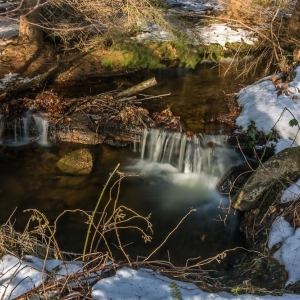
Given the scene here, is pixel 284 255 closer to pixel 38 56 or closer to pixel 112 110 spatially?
pixel 112 110

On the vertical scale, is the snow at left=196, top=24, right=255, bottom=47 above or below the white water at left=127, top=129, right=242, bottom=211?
above

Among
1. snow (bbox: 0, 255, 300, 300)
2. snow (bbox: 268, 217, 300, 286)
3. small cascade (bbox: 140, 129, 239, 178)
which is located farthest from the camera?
small cascade (bbox: 140, 129, 239, 178)

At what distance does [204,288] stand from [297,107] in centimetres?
652

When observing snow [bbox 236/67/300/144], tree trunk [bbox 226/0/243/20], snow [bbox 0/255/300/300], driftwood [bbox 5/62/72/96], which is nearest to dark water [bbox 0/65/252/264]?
snow [bbox 236/67/300/144]

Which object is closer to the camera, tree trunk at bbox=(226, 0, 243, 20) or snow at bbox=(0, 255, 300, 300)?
snow at bbox=(0, 255, 300, 300)

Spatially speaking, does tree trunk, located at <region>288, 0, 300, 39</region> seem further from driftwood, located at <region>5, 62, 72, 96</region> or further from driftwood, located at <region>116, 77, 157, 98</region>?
driftwood, located at <region>5, 62, 72, 96</region>

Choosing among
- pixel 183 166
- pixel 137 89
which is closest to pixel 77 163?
pixel 183 166

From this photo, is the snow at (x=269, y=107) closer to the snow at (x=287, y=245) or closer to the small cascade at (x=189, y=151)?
the small cascade at (x=189, y=151)

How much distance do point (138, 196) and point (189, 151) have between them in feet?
5.70

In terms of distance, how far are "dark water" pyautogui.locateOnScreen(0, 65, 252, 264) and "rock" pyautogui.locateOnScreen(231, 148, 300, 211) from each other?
61 cm

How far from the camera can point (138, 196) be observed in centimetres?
814

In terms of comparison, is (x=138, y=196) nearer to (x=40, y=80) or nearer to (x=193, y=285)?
(x=193, y=285)

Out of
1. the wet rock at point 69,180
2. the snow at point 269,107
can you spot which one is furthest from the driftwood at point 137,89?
the wet rock at point 69,180

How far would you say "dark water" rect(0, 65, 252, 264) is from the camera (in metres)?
6.88
